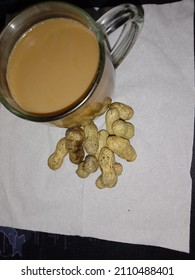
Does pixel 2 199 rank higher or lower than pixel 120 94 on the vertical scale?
lower

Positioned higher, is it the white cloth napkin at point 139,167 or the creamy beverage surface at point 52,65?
the creamy beverage surface at point 52,65

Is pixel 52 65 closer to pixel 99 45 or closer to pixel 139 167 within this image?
pixel 99 45

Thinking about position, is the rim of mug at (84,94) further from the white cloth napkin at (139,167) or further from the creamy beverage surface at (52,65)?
the white cloth napkin at (139,167)

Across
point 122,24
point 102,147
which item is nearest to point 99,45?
point 122,24

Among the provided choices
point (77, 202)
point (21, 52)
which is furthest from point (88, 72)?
point (77, 202)

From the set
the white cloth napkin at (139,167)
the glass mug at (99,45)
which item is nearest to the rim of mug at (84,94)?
the glass mug at (99,45)

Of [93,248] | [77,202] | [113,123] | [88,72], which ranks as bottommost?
[93,248]

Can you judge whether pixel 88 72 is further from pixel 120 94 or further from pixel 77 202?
pixel 77 202
